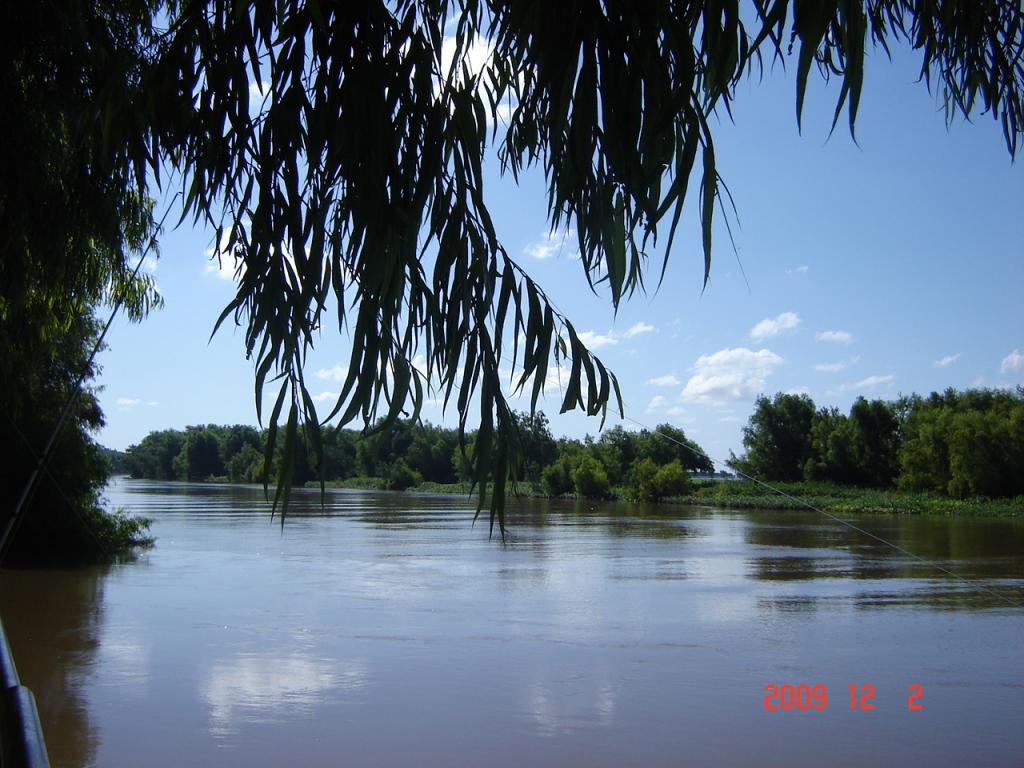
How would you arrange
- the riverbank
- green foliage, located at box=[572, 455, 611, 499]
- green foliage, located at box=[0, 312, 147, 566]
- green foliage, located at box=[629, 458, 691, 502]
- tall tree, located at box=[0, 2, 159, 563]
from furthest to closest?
green foliage, located at box=[572, 455, 611, 499] < green foliage, located at box=[629, 458, 691, 502] < the riverbank < green foliage, located at box=[0, 312, 147, 566] < tall tree, located at box=[0, 2, 159, 563]

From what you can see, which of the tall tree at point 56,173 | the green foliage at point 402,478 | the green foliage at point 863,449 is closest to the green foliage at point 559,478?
the green foliage at point 402,478

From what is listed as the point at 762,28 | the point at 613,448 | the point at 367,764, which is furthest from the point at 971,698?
the point at 613,448

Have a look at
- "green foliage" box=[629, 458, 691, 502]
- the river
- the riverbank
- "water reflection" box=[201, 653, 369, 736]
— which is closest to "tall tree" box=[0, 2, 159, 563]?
the river

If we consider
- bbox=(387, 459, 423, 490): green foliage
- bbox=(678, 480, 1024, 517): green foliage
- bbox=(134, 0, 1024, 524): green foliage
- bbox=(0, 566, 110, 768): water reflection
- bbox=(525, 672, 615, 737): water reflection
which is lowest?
bbox=(525, 672, 615, 737): water reflection

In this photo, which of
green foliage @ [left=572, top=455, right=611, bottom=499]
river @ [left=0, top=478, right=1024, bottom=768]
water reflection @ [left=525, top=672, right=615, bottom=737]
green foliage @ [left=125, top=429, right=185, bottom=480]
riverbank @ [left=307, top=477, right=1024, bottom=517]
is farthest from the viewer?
green foliage @ [left=125, top=429, right=185, bottom=480]

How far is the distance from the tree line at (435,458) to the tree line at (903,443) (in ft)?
17.0

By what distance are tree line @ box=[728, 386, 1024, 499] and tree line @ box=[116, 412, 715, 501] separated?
17.0ft

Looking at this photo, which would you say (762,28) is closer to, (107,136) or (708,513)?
(107,136)

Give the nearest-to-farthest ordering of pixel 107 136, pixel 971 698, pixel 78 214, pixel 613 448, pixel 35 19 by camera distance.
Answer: pixel 107 136 < pixel 35 19 < pixel 78 214 < pixel 971 698 < pixel 613 448

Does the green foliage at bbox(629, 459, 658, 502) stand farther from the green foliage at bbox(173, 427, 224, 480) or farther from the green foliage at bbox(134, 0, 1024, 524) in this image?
the green foliage at bbox(134, 0, 1024, 524)

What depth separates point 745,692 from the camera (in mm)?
7496

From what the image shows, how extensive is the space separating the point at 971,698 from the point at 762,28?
7231 millimetres

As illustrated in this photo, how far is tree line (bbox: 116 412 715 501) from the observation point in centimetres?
193

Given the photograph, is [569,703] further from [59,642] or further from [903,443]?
[903,443]
